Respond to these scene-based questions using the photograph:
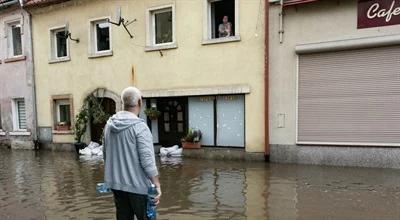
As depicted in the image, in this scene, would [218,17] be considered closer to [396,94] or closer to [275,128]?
[275,128]

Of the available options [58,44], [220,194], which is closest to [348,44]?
[220,194]

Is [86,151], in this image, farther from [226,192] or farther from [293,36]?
[226,192]

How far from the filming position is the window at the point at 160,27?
1346 cm

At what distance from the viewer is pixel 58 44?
16.7 m

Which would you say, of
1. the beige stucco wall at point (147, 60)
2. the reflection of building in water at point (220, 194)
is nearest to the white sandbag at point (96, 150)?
the beige stucco wall at point (147, 60)

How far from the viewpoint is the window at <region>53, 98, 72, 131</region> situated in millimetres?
16328

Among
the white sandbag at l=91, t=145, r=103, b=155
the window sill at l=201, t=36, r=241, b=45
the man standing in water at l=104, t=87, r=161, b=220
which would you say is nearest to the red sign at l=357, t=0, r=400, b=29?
the window sill at l=201, t=36, r=241, b=45

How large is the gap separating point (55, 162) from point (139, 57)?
427 cm

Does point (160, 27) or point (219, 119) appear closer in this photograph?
point (219, 119)

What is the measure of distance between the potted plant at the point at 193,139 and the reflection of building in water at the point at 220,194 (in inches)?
109

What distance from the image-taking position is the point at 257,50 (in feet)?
37.9

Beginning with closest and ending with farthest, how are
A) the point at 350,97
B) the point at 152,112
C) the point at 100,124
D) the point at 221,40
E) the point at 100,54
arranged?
the point at 350,97, the point at 221,40, the point at 152,112, the point at 100,54, the point at 100,124

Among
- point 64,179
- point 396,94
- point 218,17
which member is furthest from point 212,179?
point 218,17

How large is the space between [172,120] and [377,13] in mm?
7034
